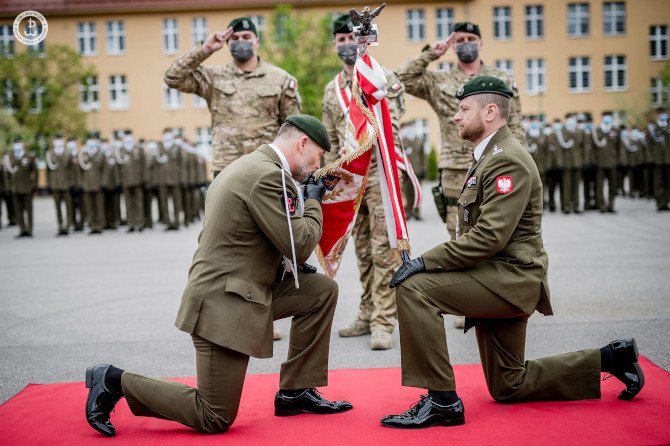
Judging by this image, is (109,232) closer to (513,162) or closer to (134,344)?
(134,344)

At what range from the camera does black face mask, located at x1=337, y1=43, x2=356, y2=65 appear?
22.0ft

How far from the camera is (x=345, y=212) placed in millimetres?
5512

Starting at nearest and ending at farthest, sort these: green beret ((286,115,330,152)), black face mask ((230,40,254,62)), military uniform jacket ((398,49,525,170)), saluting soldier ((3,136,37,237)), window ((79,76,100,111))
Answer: green beret ((286,115,330,152)) → black face mask ((230,40,254,62)) → military uniform jacket ((398,49,525,170)) → saluting soldier ((3,136,37,237)) → window ((79,76,100,111))

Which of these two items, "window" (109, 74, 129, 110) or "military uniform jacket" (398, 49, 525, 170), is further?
"window" (109, 74, 129, 110)

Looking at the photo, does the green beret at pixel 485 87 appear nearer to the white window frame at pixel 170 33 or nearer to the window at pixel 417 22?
the window at pixel 417 22

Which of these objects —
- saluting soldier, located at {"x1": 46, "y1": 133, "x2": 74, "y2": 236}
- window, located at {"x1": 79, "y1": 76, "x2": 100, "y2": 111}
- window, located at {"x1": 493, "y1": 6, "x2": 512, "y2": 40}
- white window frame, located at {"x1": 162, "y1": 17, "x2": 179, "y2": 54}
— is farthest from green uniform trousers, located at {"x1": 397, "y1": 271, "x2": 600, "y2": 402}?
white window frame, located at {"x1": 162, "y1": 17, "x2": 179, "y2": 54}

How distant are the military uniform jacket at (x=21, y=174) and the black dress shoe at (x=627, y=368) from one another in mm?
18120

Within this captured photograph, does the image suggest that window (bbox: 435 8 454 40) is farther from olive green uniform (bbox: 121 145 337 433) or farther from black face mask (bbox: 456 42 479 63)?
olive green uniform (bbox: 121 145 337 433)

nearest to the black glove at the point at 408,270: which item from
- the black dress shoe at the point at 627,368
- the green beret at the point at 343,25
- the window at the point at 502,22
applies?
the black dress shoe at the point at 627,368

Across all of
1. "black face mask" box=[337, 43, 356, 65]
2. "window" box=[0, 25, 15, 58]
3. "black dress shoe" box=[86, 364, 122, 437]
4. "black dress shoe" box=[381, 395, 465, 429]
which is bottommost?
"black dress shoe" box=[381, 395, 465, 429]

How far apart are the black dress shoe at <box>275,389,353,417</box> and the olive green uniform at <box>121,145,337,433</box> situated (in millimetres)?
449

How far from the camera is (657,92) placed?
49844mm

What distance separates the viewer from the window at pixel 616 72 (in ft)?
164

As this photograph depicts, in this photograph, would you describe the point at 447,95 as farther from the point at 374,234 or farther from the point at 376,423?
the point at 376,423
